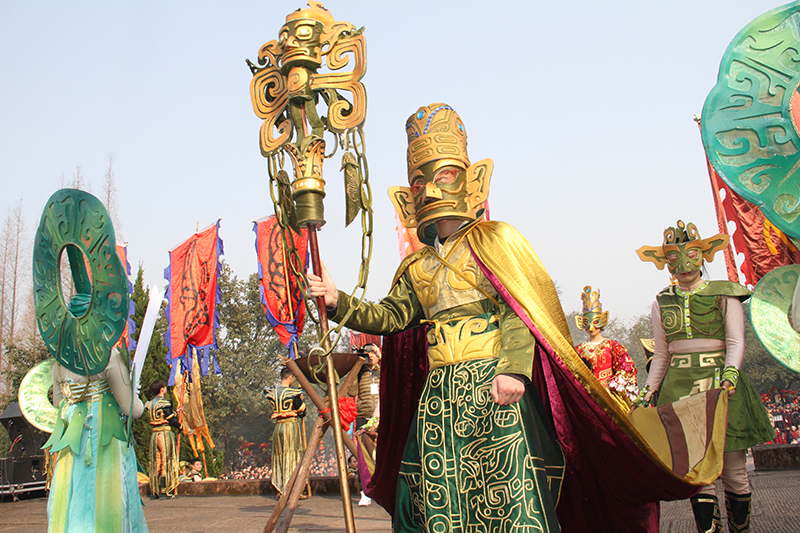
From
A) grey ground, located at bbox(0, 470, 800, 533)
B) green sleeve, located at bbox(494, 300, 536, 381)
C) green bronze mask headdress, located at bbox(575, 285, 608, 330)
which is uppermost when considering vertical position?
green bronze mask headdress, located at bbox(575, 285, 608, 330)

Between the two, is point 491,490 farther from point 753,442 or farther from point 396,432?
point 753,442

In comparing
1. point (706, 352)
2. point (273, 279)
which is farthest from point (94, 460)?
point (273, 279)

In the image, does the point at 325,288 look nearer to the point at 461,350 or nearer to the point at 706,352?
the point at 461,350

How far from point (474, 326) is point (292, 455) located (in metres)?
7.84

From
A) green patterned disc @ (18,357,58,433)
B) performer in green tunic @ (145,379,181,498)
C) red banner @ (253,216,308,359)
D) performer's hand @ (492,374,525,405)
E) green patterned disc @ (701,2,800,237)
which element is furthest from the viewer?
→ performer in green tunic @ (145,379,181,498)

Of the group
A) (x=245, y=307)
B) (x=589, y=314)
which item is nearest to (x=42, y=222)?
(x=589, y=314)

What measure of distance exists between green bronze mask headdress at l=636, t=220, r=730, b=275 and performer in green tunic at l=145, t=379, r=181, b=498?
10127 millimetres

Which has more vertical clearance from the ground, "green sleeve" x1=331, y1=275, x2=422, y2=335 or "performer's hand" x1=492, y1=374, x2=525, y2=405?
"green sleeve" x1=331, y1=275, x2=422, y2=335

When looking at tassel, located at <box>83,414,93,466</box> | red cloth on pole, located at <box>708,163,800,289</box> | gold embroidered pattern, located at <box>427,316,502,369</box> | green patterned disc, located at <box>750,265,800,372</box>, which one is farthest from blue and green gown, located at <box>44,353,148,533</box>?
red cloth on pole, located at <box>708,163,800,289</box>

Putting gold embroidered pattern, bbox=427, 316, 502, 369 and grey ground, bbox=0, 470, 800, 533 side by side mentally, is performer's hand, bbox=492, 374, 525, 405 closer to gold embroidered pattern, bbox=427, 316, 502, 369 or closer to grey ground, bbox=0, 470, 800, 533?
gold embroidered pattern, bbox=427, 316, 502, 369

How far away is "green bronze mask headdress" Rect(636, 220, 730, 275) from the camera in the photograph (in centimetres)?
464

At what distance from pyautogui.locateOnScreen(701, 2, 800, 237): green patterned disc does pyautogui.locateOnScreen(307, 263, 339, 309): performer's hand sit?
289 centimetres

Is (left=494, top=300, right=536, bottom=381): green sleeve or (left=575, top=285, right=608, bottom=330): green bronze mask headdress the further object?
(left=575, top=285, right=608, bottom=330): green bronze mask headdress

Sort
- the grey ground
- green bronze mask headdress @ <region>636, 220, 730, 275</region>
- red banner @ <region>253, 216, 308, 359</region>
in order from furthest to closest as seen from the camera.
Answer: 1. red banner @ <region>253, 216, 308, 359</region>
2. the grey ground
3. green bronze mask headdress @ <region>636, 220, 730, 275</region>
